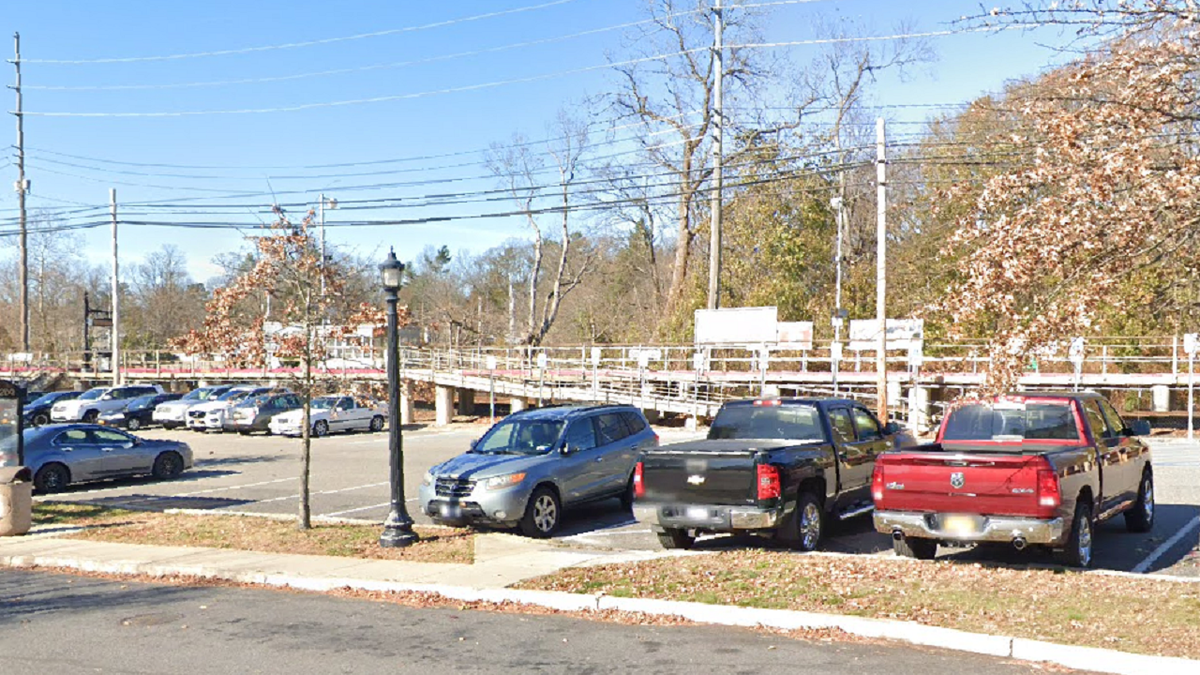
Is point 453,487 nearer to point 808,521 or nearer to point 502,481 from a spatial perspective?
point 502,481

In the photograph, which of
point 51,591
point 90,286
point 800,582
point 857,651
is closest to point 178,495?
point 51,591

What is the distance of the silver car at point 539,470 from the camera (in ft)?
45.8

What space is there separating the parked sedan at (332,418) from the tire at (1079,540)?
85.1 feet

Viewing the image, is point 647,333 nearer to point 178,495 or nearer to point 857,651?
point 178,495

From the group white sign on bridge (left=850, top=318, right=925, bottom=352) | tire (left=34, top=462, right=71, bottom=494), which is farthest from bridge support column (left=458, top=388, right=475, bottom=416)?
tire (left=34, top=462, right=71, bottom=494)

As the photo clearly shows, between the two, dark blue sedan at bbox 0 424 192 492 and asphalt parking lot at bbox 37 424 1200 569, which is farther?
dark blue sedan at bbox 0 424 192 492

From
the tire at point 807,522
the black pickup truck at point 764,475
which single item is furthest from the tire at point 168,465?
the tire at point 807,522

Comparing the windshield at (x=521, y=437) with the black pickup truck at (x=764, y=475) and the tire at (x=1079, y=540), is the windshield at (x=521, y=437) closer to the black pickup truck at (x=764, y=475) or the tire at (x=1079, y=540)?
the black pickup truck at (x=764, y=475)

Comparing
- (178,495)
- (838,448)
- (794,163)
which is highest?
(794,163)

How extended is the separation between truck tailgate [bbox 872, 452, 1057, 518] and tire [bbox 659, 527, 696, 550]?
2.70 meters

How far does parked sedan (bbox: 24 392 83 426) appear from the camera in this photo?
133ft

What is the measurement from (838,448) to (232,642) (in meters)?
7.21

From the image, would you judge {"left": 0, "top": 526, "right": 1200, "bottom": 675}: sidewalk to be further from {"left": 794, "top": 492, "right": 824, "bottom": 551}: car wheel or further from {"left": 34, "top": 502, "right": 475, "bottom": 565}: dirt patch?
{"left": 794, "top": 492, "right": 824, "bottom": 551}: car wheel

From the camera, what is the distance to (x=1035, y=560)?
37.2 ft
